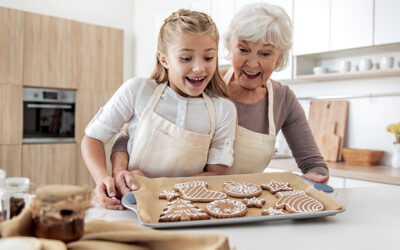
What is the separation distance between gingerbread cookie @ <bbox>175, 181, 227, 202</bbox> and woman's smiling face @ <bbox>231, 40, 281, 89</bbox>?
0.72 meters

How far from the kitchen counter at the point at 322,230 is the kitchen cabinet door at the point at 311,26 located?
7.03ft

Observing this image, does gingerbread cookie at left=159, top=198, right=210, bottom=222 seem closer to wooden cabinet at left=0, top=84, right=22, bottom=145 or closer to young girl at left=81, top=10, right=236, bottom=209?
young girl at left=81, top=10, right=236, bottom=209

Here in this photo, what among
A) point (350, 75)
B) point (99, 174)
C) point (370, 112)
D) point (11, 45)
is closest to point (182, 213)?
point (99, 174)

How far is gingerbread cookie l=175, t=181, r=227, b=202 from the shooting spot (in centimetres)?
96

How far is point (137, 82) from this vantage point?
4.40ft

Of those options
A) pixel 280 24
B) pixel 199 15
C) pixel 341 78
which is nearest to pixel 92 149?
pixel 199 15

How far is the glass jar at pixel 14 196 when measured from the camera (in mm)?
605

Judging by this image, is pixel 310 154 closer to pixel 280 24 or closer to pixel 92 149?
pixel 280 24

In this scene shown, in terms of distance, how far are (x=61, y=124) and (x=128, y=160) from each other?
2.83 m

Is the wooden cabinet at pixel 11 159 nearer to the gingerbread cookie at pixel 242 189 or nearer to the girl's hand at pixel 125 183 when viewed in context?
the girl's hand at pixel 125 183

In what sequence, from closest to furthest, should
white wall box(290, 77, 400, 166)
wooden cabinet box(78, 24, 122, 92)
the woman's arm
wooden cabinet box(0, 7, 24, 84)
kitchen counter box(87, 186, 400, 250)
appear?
1. kitchen counter box(87, 186, 400, 250)
2. the woman's arm
3. white wall box(290, 77, 400, 166)
4. wooden cabinet box(0, 7, 24, 84)
5. wooden cabinet box(78, 24, 122, 92)

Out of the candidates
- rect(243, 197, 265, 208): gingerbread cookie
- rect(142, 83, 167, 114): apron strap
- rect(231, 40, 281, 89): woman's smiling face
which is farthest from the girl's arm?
rect(231, 40, 281, 89): woman's smiling face

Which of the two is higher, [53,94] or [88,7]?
[88,7]

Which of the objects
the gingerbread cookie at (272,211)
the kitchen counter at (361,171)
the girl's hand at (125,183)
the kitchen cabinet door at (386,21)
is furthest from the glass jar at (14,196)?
the kitchen cabinet door at (386,21)
